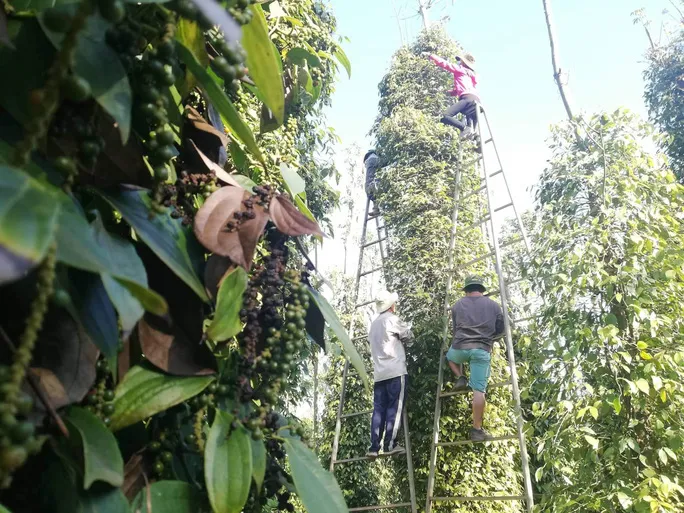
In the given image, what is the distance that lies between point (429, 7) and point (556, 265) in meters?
5.88

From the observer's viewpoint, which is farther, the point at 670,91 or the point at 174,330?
the point at 670,91

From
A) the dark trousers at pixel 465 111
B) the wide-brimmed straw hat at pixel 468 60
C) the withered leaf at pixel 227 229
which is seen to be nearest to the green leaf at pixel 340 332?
the withered leaf at pixel 227 229

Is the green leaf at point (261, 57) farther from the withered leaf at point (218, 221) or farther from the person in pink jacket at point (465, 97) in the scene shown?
the person in pink jacket at point (465, 97)

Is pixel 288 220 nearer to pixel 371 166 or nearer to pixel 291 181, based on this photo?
pixel 291 181

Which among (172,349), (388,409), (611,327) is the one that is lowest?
(172,349)

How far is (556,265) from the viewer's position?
2.16 meters

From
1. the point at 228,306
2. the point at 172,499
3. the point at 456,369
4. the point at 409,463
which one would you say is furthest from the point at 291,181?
the point at 409,463

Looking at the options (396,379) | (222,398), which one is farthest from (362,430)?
(222,398)

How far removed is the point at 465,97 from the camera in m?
4.02

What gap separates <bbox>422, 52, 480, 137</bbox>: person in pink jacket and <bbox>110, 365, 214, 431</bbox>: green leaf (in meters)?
3.84

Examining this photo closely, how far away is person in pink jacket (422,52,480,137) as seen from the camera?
159 inches

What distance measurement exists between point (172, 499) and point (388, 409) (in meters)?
3.08

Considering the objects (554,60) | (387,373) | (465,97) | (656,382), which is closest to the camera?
(656,382)

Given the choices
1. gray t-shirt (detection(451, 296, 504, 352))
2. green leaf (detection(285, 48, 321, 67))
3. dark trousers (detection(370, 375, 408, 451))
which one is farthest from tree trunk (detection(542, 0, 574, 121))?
green leaf (detection(285, 48, 321, 67))
